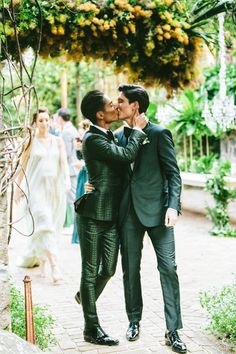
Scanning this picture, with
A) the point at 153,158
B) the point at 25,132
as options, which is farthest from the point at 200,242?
the point at 25,132

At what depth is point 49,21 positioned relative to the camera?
4898 mm

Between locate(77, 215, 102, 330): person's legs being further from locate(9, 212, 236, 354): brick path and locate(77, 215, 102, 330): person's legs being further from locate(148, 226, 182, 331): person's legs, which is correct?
locate(148, 226, 182, 331): person's legs

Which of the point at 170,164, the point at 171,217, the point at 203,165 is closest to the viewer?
the point at 171,217

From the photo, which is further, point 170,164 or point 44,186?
point 44,186

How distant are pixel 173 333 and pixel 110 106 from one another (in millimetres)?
1851

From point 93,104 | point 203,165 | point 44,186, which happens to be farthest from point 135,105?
point 203,165

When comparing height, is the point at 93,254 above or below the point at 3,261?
below

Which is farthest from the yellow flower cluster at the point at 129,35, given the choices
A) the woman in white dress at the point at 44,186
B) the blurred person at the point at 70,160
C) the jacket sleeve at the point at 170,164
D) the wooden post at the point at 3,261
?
the blurred person at the point at 70,160

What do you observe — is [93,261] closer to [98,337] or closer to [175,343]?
[98,337]

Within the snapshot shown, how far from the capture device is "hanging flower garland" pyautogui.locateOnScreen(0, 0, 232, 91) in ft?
16.3

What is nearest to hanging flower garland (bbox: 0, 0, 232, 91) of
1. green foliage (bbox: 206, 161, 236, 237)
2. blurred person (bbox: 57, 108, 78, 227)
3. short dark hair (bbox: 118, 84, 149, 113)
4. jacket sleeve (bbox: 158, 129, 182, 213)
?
short dark hair (bbox: 118, 84, 149, 113)

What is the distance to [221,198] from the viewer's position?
10.0 m

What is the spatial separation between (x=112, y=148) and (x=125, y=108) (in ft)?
1.35

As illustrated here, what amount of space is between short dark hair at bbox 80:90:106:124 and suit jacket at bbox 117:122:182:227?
0.42 m
